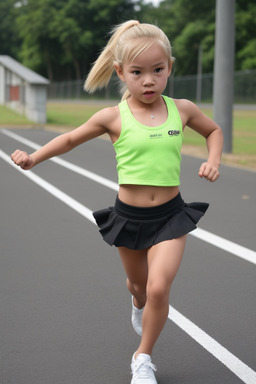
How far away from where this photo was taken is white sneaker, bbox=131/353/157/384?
379 cm

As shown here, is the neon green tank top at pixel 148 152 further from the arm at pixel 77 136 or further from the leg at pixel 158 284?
the leg at pixel 158 284

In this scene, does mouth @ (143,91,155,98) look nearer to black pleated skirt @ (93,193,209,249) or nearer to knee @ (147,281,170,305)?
black pleated skirt @ (93,193,209,249)

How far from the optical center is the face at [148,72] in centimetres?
388

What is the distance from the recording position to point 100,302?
17.7 ft

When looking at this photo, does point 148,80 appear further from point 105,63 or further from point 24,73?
point 24,73

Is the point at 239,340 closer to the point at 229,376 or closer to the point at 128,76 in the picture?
the point at 229,376

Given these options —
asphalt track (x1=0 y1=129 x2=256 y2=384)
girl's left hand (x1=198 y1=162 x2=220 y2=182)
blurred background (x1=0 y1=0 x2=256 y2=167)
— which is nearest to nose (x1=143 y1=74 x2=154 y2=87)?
girl's left hand (x1=198 y1=162 x2=220 y2=182)

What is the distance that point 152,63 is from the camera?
3.88 m

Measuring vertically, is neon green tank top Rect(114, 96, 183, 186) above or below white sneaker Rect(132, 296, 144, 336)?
above

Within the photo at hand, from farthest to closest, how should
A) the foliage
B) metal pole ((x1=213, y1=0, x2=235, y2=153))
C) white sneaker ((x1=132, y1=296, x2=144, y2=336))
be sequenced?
1. the foliage
2. metal pole ((x1=213, y1=0, x2=235, y2=153))
3. white sneaker ((x1=132, y1=296, x2=144, y2=336))

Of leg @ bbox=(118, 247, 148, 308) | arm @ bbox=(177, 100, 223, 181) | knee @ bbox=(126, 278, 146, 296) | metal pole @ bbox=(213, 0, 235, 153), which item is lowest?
metal pole @ bbox=(213, 0, 235, 153)

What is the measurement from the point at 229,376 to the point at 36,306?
1747 mm

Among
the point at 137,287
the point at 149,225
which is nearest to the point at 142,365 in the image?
the point at 137,287

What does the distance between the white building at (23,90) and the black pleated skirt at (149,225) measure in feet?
83.6
